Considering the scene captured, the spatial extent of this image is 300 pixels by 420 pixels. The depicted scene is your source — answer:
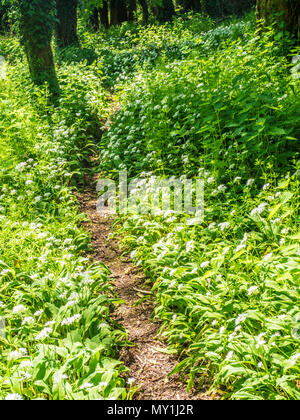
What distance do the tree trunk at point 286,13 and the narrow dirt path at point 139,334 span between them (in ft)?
14.0

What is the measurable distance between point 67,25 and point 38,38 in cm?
632

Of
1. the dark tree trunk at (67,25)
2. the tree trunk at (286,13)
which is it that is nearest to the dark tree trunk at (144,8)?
the dark tree trunk at (67,25)

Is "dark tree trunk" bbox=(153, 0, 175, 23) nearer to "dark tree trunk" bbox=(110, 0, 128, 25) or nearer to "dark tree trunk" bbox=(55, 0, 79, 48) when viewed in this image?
"dark tree trunk" bbox=(55, 0, 79, 48)

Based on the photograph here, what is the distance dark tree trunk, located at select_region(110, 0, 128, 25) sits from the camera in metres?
19.9

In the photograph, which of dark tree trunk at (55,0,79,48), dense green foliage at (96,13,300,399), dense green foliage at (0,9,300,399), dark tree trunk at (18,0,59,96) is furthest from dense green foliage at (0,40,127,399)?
dark tree trunk at (55,0,79,48)

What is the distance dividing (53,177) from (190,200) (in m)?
2.33

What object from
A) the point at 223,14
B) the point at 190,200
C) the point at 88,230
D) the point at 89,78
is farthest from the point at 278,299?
the point at 223,14

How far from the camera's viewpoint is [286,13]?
6.07 m

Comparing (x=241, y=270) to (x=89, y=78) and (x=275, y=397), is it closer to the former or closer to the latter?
(x=275, y=397)

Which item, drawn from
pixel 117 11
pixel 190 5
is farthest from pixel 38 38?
pixel 117 11

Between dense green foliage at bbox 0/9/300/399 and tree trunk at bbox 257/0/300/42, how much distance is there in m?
0.29

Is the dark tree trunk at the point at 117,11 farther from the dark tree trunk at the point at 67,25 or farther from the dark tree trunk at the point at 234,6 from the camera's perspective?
the dark tree trunk at the point at 234,6

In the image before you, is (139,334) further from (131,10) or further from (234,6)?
(131,10)

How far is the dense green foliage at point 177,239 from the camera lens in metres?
2.54
